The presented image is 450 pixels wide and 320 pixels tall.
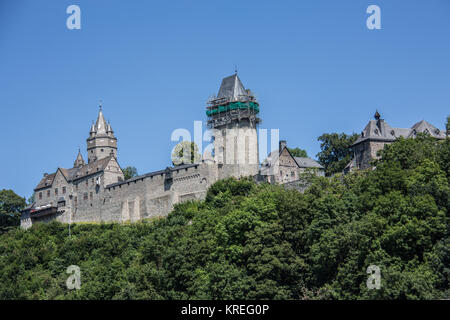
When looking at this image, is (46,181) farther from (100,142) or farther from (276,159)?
(276,159)

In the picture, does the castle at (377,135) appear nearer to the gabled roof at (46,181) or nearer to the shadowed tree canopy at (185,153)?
the shadowed tree canopy at (185,153)

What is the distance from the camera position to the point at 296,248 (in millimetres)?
43031

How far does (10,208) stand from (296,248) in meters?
45.7

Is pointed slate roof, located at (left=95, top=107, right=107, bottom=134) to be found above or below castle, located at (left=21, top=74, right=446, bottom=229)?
above

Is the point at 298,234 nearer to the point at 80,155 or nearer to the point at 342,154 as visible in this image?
the point at 342,154

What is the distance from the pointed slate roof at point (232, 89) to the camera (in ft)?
220

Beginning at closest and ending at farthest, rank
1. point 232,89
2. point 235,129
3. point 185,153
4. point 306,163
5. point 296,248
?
1. point 296,248
2. point 235,129
3. point 232,89
4. point 306,163
5. point 185,153

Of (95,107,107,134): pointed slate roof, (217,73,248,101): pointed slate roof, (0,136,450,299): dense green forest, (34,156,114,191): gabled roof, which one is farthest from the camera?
(95,107,107,134): pointed slate roof

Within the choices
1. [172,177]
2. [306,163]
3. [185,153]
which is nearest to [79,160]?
[185,153]

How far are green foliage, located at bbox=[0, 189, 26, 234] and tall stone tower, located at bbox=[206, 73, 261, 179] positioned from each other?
2607cm

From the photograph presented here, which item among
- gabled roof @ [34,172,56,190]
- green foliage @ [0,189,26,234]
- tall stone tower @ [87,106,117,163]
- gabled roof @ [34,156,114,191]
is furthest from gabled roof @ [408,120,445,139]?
green foliage @ [0,189,26,234]

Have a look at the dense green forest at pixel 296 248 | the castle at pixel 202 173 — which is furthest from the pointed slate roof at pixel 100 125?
the dense green forest at pixel 296 248

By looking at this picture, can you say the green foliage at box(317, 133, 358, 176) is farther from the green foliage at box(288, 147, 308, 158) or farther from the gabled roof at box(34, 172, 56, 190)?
the gabled roof at box(34, 172, 56, 190)

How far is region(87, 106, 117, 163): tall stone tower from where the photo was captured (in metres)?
83.4
